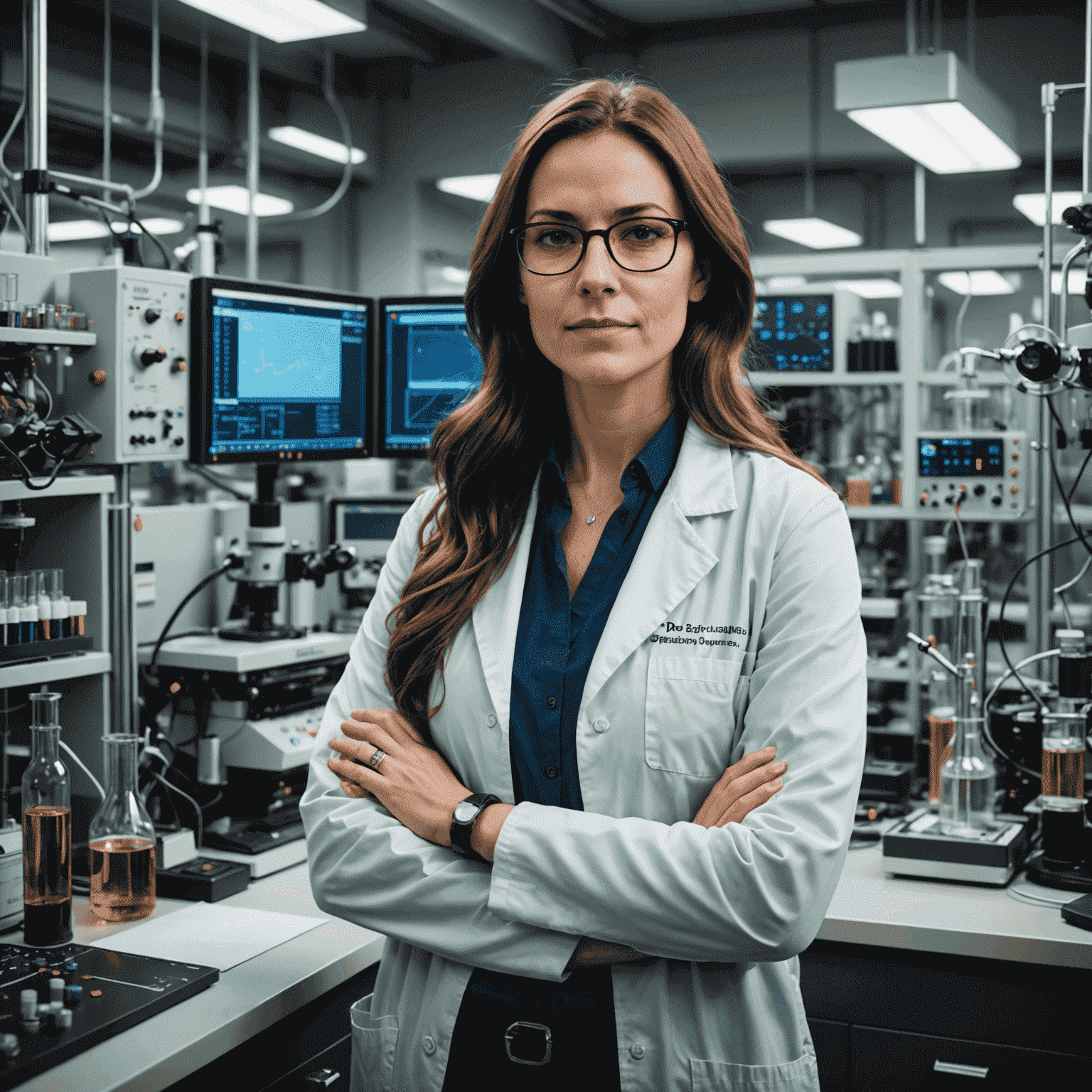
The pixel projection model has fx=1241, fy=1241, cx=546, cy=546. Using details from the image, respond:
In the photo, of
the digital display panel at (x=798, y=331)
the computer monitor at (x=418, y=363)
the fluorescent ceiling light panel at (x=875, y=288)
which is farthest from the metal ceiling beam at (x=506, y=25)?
the computer monitor at (x=418, y=363)

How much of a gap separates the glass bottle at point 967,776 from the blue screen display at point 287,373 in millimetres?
1285

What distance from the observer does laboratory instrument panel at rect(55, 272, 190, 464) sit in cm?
202

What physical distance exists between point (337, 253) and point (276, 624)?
6050 millimetres

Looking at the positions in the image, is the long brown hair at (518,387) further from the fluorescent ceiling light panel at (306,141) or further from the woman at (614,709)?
the fluorescent ceiling light panel at (306,141)

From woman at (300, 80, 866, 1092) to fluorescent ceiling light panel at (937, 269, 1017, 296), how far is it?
6218mm

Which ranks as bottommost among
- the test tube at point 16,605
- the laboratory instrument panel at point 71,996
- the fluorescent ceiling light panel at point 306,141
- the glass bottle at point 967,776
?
the laboratory instrument panel at point 71,996

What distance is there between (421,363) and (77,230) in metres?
5.62

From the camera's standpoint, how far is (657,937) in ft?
3.83

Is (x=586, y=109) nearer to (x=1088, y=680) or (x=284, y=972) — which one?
(x=284, y=972)

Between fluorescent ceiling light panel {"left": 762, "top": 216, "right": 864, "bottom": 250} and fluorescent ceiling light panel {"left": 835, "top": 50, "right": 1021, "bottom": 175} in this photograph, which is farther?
fluorescent ceiling light panel {"left": 762, "top": 216, "right": 864, "bottom": 250}

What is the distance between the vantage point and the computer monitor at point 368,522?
281cm

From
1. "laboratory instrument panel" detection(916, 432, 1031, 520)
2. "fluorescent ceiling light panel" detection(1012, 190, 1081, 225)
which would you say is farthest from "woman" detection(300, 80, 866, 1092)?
"fluorescent ceiling light panel" detection(1012, 190, 1081, 225)

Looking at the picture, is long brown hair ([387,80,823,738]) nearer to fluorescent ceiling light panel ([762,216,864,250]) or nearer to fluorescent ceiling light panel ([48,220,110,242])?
fluorescent ceiling light panel ([762,216,864,250])

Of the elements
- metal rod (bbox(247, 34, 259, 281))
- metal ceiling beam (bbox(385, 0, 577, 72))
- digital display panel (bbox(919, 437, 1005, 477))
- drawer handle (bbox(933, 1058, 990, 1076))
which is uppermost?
metal ceiling beam (bbox(385, 0, 577, 72))
